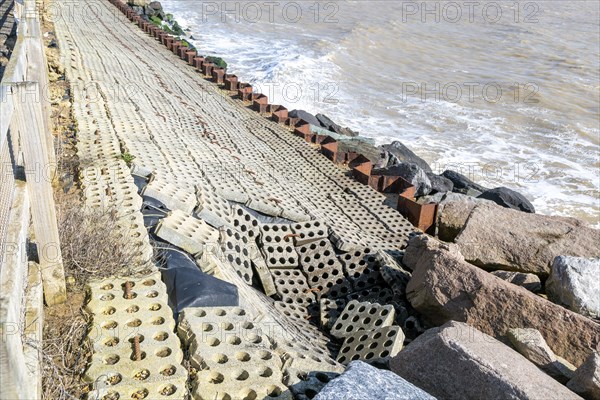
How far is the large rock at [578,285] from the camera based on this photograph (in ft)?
20.6

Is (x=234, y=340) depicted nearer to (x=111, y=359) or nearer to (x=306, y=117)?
(x=111, y=359)

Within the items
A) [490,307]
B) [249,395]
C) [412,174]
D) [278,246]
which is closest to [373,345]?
[490,307]

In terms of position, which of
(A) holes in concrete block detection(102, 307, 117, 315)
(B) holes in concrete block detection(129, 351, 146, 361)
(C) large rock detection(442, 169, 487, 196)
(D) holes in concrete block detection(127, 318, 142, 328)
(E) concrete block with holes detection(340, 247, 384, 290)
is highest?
(A) holes in concrete block detection(102, 307, 117, 315)

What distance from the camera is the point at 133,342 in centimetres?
395

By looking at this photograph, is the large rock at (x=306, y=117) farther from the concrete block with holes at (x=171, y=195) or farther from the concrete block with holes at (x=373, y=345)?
the concrete block with holes at (x=373, y=345)

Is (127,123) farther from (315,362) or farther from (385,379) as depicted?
(385,379)

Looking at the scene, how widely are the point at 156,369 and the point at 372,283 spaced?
4.07 metres

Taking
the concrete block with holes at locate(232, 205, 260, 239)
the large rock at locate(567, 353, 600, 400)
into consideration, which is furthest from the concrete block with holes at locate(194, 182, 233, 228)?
the large rock at locate(567, 353, 600, 400)

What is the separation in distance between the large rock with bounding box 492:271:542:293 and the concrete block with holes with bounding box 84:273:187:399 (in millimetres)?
4358

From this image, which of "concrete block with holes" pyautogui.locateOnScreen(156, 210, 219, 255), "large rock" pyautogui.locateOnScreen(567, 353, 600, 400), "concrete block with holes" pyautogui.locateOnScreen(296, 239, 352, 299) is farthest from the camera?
"concrete block with holes" pyautogui.locateOnScreen(296, 239, 352, 299)

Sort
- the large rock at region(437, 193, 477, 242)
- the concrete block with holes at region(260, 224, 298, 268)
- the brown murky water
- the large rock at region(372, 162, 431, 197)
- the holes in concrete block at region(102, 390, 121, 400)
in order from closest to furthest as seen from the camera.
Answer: the holes in concrete block at region(102, 390, 121, 400)
the concrete block with holes at region(260, 224, 298, 268)
the large rock at region(437, 193, 477, 242)
the large rock at region(372, 162, 431, 197)
the brown murky water

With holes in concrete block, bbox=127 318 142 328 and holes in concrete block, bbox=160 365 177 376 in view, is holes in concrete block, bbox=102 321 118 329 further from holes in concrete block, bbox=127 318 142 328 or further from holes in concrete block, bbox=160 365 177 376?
holes in concrete block, bbox=160 365 177 376

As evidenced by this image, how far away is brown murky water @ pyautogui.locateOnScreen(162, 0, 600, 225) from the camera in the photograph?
18.8 m

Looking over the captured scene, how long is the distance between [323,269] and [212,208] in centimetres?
164
